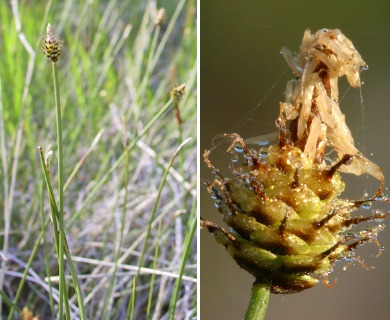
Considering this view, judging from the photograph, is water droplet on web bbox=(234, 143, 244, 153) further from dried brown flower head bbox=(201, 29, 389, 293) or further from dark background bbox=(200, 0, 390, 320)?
dark background bbox=(200, 0, 390, 320)

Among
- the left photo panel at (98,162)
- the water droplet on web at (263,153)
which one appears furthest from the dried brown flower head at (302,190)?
the left photo panel at (98,162)

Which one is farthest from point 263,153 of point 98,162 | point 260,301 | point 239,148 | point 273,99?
point 98,162

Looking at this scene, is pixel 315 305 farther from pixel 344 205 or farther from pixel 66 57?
pixel 66 57

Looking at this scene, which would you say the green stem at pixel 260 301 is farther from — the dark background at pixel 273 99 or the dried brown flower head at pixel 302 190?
the dark background at pixel 273 99

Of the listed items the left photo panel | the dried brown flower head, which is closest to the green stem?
the dried brown flower head

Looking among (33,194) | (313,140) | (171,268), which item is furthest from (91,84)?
(313,140)

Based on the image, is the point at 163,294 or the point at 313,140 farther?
the point at 163,294
